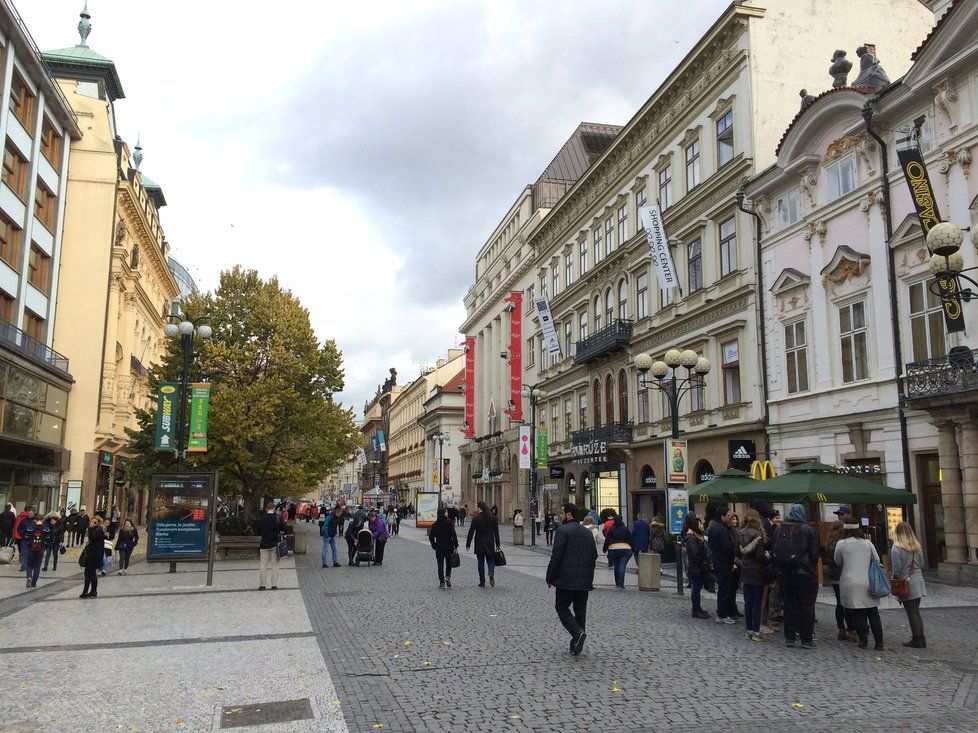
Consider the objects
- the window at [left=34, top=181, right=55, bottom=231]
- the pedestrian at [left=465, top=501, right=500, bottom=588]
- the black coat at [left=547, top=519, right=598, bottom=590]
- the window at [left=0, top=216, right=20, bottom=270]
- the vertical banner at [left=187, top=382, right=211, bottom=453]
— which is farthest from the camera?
the window at [left=34, top=181, right=55, bottom=231]

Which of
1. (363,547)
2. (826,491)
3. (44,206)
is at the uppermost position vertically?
(44,206)

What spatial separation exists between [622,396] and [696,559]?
25181mm

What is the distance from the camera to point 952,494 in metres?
18.5

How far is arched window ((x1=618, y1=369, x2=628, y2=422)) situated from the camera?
126 ft

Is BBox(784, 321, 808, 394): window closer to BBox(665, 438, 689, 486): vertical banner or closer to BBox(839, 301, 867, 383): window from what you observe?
BBox(839, 301, 867, 383): window

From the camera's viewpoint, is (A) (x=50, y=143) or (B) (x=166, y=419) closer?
(B) (x=166, y=419)

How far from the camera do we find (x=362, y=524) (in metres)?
24.0

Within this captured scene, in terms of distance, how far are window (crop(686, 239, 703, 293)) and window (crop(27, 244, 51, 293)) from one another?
2809 centimetres

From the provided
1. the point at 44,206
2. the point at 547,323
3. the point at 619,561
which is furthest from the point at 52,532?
the point at 547,323

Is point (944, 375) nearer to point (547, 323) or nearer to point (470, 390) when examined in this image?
point (547, 323)

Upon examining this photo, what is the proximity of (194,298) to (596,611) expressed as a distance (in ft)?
72.2

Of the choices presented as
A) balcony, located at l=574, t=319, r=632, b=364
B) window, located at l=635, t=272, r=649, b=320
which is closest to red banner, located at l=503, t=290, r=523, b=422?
balcony, located at l=574, t=319, r=632, b=364

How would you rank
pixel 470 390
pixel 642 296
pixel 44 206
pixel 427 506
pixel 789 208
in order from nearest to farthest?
pixel 789 208, pixel 642 296, pixel 44 206, pixel 427 506, pixel 470 390

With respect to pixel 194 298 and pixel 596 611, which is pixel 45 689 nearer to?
pixel 596 611
